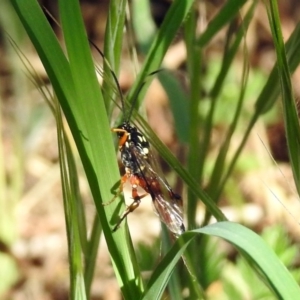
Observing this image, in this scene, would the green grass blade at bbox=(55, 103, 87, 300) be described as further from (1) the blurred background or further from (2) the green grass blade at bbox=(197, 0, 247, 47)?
(1) the blurred background

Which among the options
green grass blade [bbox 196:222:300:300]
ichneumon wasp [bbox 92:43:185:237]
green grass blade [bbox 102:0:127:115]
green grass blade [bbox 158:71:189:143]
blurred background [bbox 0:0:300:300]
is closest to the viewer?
green grass blade [bbox 196:222:300:300]

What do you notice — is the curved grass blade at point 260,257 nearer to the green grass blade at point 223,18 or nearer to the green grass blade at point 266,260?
the green grass blade at point 266,260

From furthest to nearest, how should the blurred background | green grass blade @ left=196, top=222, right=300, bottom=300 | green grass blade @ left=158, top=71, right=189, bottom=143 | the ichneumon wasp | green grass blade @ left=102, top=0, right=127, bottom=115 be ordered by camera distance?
A: the blurred background
green grass blade @ left=158, top=71, right=189, bottom=143
the ichneumon wasp
green grass blade @ left=102, top=0, right=127, bottom=115
green grass blade @ left=196, top=222, right=300, bottom=300

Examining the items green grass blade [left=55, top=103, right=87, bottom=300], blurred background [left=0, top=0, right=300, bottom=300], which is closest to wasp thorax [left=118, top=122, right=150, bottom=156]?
green grass blade [left=55, top=103, right=87, bottom=300]

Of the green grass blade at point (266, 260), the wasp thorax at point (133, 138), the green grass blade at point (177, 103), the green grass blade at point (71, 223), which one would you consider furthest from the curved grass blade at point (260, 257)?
the green grass blade at point (177, 103)

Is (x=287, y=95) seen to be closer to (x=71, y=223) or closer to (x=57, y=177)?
(x=71, y=223)

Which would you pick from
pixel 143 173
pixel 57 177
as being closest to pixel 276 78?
pixel 143 173
